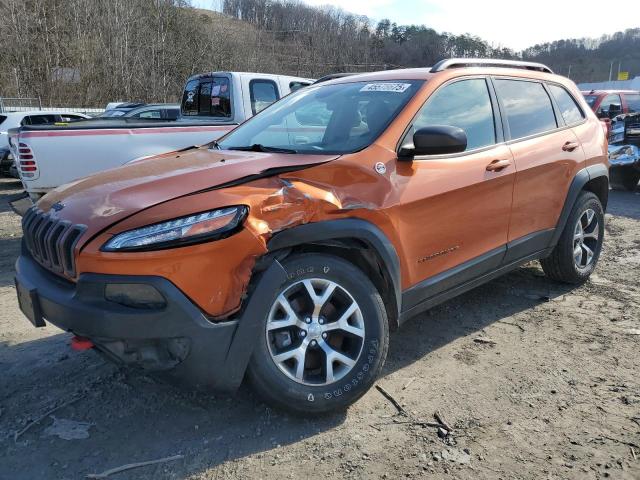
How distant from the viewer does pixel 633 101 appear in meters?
14.0

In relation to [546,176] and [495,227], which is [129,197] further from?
[546,176]

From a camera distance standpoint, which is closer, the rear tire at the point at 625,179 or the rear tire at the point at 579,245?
the rear tire at the point at 579,245

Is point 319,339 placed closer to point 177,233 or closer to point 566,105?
point 177,233

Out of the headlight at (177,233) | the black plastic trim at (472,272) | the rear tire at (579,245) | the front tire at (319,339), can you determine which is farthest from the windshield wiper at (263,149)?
the rear tire at (579,245)

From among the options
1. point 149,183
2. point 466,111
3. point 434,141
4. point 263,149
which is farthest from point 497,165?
point 149,183

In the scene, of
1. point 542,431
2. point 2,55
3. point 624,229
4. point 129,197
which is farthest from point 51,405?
point 2,55

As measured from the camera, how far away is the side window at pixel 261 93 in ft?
24.8

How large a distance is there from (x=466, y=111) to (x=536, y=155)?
767 mm

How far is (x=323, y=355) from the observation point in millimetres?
2742

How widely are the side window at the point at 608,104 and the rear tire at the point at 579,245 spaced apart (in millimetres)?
9356

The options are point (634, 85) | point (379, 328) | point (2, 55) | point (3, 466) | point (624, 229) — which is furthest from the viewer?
point (634, 85)

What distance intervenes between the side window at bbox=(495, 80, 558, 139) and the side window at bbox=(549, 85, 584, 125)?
0.56 ft

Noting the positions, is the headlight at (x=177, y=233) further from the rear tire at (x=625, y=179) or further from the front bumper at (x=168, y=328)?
the rear tire at (x=625, y=179)

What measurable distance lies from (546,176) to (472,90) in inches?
37.9
